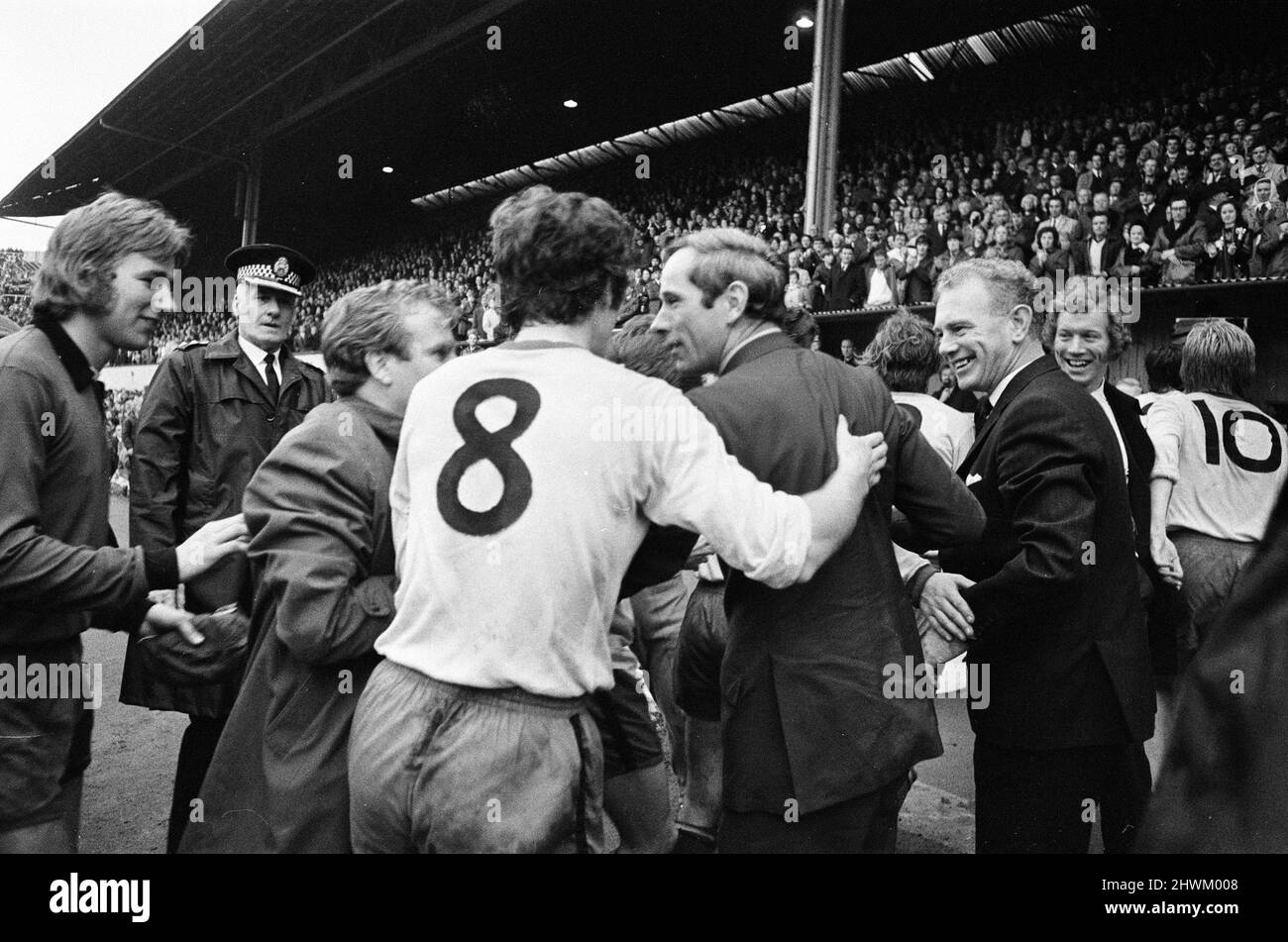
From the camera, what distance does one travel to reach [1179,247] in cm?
929

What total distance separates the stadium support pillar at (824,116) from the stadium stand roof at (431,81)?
4.10m

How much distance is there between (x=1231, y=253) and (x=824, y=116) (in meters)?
5.38

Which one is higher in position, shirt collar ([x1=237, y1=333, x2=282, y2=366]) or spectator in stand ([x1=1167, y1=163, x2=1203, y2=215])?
spectator in stand ([x1=1167, y1=163, x2=1203, y2=215])

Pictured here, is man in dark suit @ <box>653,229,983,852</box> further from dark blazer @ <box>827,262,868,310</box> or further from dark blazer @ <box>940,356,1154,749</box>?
dark blazer @ <box>827,262,868,310</box>

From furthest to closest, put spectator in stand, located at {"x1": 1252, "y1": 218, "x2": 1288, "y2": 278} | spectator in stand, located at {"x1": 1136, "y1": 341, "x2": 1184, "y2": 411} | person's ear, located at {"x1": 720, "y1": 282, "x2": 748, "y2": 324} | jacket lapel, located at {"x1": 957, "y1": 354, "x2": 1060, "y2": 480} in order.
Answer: spectator in stand, located at {"x1": 1252, "y1": 218, "x2": 1288, "y2": 278} → spectator in stand, located at {"x1": 1136, "y1": 341, "x2": 1184, "y2": 411} → jacket lapel, located at {"x1": 957, "y1": 354, "x2": 1060, "y2": 480} → person's ear, located at {"x1": 720, "y1": 282, "x2": 748, "y2": 324}

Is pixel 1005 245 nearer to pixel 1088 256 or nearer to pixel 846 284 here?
pixel 1088 256

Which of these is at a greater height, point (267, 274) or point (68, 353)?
point (267, 274)

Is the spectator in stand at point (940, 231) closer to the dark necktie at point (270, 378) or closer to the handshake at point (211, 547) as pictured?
the dark necktie at point (270, 378)

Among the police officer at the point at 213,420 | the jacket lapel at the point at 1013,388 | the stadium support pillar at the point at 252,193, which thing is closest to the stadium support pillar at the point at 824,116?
the police officer at the point at 213,420

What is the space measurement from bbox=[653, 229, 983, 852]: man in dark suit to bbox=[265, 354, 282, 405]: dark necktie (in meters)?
2.00

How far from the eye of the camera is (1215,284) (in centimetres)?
900

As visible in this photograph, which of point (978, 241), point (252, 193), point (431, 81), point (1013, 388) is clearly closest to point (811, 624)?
point (1013, 388)

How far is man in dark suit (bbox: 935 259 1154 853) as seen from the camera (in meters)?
2.19

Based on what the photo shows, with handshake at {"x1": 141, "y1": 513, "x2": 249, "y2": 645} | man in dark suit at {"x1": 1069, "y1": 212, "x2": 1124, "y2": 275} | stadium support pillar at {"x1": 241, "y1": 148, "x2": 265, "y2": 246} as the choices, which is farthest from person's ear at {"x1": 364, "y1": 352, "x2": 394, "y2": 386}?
stadium support pillar at {"x1": 241, "y1": 148, "x2": 265, "y2": 246}
